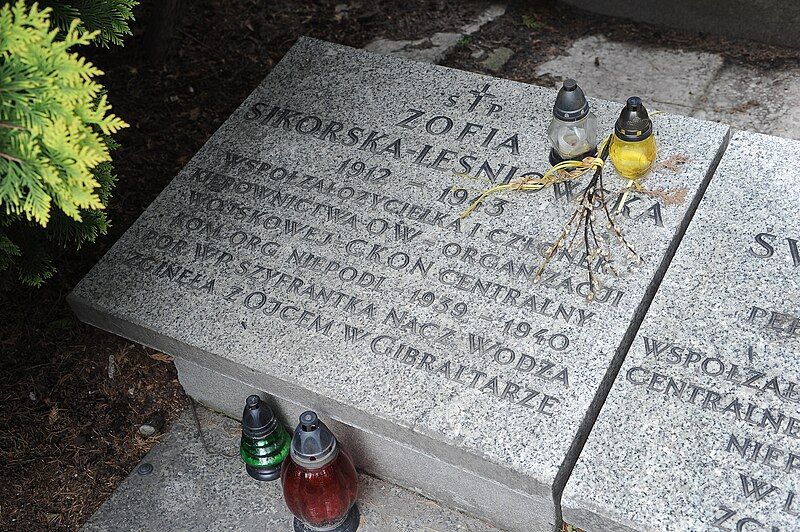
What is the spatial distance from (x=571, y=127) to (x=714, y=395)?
945mm

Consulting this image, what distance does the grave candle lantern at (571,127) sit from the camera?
2.83 meters

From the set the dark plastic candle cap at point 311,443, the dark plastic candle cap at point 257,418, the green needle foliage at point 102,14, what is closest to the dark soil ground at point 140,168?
the dark plastic candle cap at point 257,418

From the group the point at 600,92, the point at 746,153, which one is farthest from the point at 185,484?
the point at 600,92

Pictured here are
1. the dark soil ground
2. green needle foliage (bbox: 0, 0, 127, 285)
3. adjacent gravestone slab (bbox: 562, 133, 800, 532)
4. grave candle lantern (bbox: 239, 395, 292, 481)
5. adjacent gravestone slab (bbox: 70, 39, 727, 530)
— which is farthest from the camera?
the dark soil ground

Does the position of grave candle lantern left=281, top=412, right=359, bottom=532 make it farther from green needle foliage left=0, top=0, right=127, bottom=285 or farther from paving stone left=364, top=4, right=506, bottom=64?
paving stone left=364, top=4, right=506, bottom=64

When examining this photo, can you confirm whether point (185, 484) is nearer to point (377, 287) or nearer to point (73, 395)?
point (73, 395)

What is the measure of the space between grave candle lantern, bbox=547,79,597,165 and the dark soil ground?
143 cm

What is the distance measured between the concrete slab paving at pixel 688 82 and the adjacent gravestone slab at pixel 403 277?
993mm

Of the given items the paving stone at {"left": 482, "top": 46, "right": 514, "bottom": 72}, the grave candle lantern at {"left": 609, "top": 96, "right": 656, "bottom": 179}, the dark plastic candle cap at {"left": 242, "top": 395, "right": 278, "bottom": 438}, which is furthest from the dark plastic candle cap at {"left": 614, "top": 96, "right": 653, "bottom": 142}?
the paving stone at {"left": 482, "top": 46, "right": 514, "bottom": 72}

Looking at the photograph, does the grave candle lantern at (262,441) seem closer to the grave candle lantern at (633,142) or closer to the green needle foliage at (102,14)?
the green needle foliage at (102,14)

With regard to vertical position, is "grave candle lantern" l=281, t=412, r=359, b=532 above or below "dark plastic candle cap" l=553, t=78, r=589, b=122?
below

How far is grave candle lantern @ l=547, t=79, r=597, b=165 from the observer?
2.83 m

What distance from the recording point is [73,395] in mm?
3375

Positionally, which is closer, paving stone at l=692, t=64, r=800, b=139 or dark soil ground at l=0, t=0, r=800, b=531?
dark soil ground at l=0, t=0, r=800, b=531
